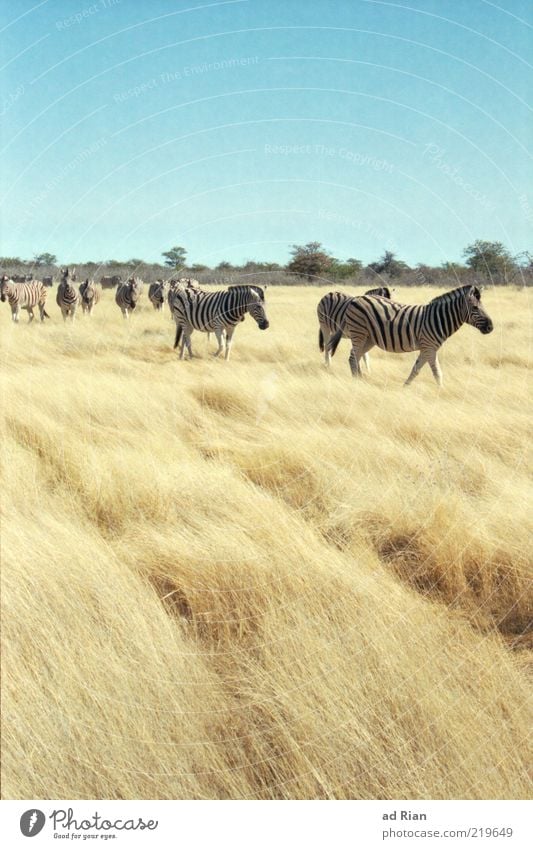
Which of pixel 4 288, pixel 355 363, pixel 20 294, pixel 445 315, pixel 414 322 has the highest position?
pixel 4 288

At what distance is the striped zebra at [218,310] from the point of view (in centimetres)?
1315

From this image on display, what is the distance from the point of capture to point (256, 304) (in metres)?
12.9

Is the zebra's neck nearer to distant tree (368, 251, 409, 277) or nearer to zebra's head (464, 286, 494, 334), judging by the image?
zebra's head (464, 286, 494, 334)

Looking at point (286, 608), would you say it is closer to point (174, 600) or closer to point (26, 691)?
point (174, 600)

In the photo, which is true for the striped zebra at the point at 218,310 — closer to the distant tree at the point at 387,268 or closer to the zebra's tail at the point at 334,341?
the zebra's tail at the point at 334,341

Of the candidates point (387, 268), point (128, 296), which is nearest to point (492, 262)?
point (387, 268)

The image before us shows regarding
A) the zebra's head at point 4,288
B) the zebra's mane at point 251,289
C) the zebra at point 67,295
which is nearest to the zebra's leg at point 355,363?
the zebra's mane at point 251,289

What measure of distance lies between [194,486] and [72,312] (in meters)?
19.0

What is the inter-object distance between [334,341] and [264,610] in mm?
9623

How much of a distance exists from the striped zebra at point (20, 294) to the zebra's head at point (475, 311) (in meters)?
16.8

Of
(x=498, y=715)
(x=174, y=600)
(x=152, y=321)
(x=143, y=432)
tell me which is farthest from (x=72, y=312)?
(x=498, y=715)

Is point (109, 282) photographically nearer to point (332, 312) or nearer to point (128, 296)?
point (128, 296)

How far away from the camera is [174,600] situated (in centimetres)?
412

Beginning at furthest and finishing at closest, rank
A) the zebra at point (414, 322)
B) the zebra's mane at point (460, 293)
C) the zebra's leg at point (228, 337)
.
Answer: the zebra's leg at point (228, 337) → the zebra at point (414, 322) → the zebra's mane at point (460, 293)
